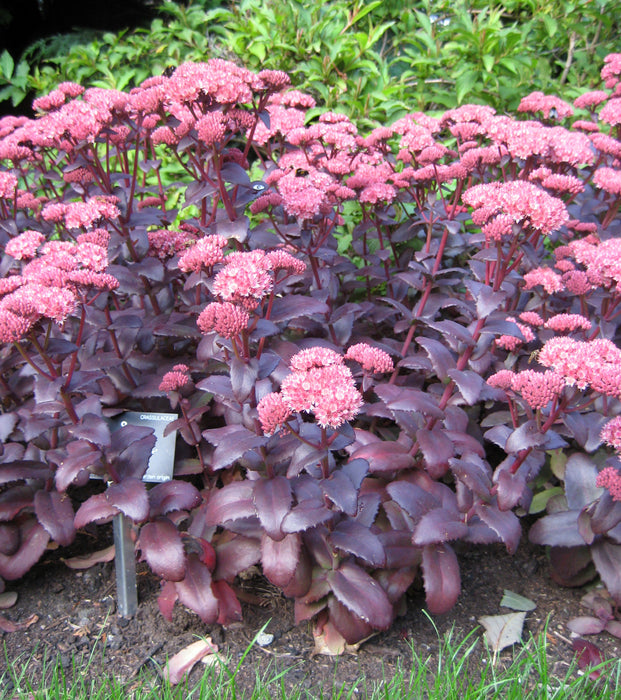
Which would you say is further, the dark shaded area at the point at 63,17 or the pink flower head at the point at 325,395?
the dark shaded area at the point at 63,17

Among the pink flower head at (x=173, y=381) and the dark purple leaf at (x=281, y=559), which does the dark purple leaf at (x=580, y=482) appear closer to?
the dark purple leaf at (x=281, y=559)

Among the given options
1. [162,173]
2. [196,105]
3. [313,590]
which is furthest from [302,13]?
[313,590]

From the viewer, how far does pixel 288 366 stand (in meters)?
1.94

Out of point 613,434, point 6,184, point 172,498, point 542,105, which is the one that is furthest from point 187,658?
point 542,105

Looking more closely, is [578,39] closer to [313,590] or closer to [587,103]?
[587,103]

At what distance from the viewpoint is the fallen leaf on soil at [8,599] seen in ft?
6.24

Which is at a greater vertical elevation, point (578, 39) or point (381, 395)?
point (578, 39)

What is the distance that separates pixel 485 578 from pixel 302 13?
3.88m

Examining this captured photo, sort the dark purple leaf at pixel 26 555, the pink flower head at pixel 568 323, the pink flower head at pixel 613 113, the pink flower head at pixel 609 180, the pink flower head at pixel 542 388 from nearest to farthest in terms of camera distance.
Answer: the pink flower head at pixel 542 388, the dark purple leaf at pixel 26 555, the pink flower head at pixel 568 323, the pink flower head at pixel 609 180, the pink flower head at pixel 613 113

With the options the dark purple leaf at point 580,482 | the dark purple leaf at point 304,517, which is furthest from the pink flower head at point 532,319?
the dark purple leaf at point 304,517

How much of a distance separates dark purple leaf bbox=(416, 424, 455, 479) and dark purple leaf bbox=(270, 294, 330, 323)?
504mm

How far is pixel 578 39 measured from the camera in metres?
4.27

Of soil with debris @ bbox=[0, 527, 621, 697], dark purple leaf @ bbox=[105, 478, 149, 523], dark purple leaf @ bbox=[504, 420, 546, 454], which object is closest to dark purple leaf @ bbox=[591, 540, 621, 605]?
soil with debris @ bbox=[0, 527, 621, 697]

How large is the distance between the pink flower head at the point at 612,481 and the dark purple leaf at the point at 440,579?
18.5 inches
